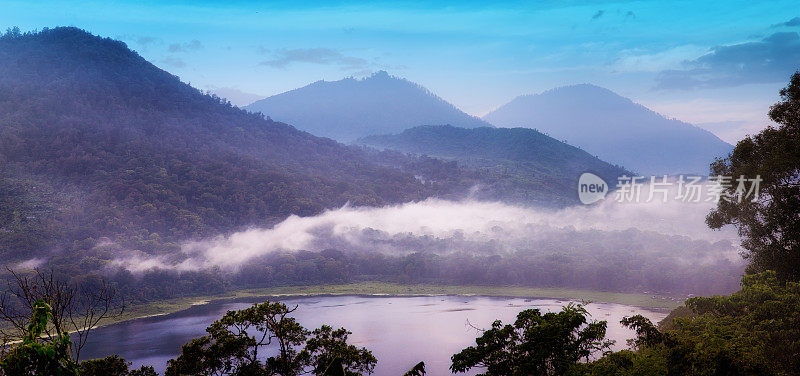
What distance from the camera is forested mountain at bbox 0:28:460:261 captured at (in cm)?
12075

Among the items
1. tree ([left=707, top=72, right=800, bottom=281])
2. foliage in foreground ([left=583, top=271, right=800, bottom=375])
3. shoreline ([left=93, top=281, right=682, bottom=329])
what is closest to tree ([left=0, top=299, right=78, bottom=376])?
foliage in foreground ([left=583, top=271, right=800, bottom=375])

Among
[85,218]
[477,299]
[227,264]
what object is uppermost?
[85,218]

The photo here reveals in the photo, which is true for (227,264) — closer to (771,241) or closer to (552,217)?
(552,217)

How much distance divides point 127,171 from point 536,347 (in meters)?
149

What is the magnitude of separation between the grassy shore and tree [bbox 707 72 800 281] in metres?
76.3

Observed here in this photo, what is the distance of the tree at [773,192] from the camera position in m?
19.8

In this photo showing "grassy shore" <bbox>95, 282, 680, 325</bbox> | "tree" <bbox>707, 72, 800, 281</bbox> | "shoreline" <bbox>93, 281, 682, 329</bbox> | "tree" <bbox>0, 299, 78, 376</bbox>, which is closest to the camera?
"tree" <bbox>0, 299, 78, 376</bbox>

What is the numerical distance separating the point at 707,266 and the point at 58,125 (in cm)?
16565

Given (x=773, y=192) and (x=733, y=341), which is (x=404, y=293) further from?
(x=733, y=341)

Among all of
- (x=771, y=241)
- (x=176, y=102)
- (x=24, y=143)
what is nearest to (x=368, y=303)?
(x=771, y=241)

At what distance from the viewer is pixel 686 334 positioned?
18078 mm

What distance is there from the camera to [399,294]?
115 metres

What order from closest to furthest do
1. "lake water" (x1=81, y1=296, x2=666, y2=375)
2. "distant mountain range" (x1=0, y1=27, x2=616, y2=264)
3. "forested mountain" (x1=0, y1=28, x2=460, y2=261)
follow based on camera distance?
"lake water" (x1=81, y1=296, x2=666, y2=375) < "distant mountain range" (x1=0, y1=27, x2=616, y2=264) < "forested mountain" (x1=0, y1=28, x2=460, y2=261)

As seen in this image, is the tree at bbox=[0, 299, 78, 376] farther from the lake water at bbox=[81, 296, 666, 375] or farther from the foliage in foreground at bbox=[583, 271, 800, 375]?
the lake water at bbox=[81, 296, 666, 375]
